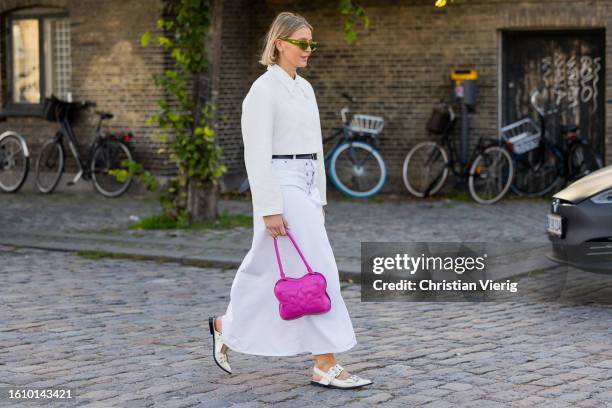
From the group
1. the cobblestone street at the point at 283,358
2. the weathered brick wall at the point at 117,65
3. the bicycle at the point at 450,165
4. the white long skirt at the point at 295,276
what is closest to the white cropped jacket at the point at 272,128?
the white long skirt at the point at 295,276

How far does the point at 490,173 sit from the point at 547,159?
1007 mm

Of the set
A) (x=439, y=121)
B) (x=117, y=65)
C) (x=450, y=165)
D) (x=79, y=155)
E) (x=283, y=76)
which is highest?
(x=117, y=65)

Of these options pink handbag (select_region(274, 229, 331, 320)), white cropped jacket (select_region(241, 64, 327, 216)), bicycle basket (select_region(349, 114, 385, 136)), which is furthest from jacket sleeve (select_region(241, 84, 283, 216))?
bicycle basket (select_region(349, 114, 385, 136))

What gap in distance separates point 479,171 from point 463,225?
2565mm

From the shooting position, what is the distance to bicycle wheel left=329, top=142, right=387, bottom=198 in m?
16.8

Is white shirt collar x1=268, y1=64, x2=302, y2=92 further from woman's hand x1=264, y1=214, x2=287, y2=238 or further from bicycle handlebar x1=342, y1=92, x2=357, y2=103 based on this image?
bicycle handlebar x1=342, y1=92, x2=357, y2=103

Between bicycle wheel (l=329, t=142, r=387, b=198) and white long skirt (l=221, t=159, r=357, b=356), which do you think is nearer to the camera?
white long skirt (l=221, t=159, r=357, b=356)

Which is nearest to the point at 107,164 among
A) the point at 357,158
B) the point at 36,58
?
the point at 36,58

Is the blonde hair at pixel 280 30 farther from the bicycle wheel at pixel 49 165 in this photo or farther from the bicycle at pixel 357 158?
the bicycle wheel at pixel 49 165

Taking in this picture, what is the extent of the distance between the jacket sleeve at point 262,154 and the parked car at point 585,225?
338cm

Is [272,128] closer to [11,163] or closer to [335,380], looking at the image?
[335,380]

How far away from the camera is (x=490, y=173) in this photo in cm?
1596

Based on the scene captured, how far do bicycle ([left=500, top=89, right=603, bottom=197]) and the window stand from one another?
688 centimetres

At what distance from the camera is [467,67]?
16828mm
